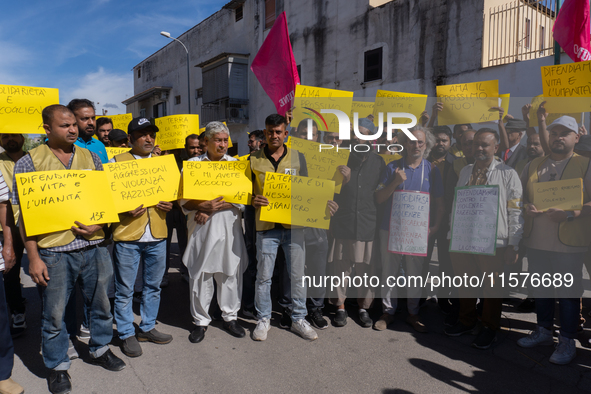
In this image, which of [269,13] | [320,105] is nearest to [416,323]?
[320,105]

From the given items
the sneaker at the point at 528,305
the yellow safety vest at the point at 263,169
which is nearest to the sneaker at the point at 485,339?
the sneaker at the point at 528,305

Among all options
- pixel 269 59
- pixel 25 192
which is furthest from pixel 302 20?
pixel 25 192

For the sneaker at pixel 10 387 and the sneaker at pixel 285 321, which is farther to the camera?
the sneaker at pixel 285 321

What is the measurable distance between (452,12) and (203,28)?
61.7ft

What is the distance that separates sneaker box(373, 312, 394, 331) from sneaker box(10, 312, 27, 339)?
358 centimetres

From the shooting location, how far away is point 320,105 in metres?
4.49

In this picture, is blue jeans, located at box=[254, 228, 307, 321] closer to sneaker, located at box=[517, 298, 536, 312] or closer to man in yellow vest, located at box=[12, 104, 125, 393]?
man in yellow vest, located at box=[12, 104, 125, 393]

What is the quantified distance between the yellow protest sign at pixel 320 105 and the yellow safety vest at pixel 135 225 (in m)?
1.81

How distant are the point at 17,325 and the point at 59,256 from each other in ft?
5.40

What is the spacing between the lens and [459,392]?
300 cm

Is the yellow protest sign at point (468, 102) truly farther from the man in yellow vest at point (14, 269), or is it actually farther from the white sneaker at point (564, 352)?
the man in yellow vest at point (14, 269)

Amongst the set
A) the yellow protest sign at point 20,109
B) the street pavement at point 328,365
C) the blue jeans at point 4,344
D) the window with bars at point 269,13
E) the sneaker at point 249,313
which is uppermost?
the window with bars at point 269,13

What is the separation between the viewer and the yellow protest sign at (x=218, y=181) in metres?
3.70

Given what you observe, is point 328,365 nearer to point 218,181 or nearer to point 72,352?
point 218,181
